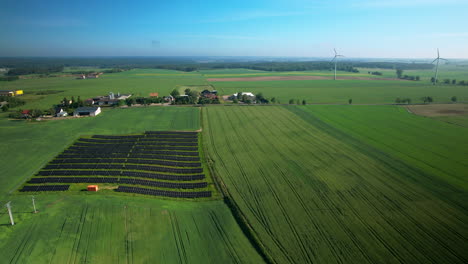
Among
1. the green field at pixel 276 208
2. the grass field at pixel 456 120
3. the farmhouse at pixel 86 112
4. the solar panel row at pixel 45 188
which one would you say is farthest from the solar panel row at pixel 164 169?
the grass field at pixel 456 120

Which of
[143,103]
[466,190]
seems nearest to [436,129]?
[466,190]

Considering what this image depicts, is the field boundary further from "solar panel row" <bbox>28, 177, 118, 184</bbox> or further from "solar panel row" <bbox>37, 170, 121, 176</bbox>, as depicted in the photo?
"solar panel row" <bbox>37, 170, 121, 176</bbox>

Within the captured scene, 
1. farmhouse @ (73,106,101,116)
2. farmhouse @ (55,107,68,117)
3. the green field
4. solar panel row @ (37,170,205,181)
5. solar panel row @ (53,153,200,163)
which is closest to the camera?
the green field

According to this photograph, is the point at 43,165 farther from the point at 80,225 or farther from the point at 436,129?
the point at 436,129

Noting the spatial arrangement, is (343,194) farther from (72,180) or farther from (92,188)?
(72,180)

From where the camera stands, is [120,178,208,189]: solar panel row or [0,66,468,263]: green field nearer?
Answer: [0,66,468,263]: green field

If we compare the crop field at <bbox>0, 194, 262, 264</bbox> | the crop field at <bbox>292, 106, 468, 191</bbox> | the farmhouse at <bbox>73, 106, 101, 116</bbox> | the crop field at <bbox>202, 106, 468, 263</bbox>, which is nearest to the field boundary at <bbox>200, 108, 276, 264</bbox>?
the crop field at <bbox>202, 106, 468, 263</bbox>
